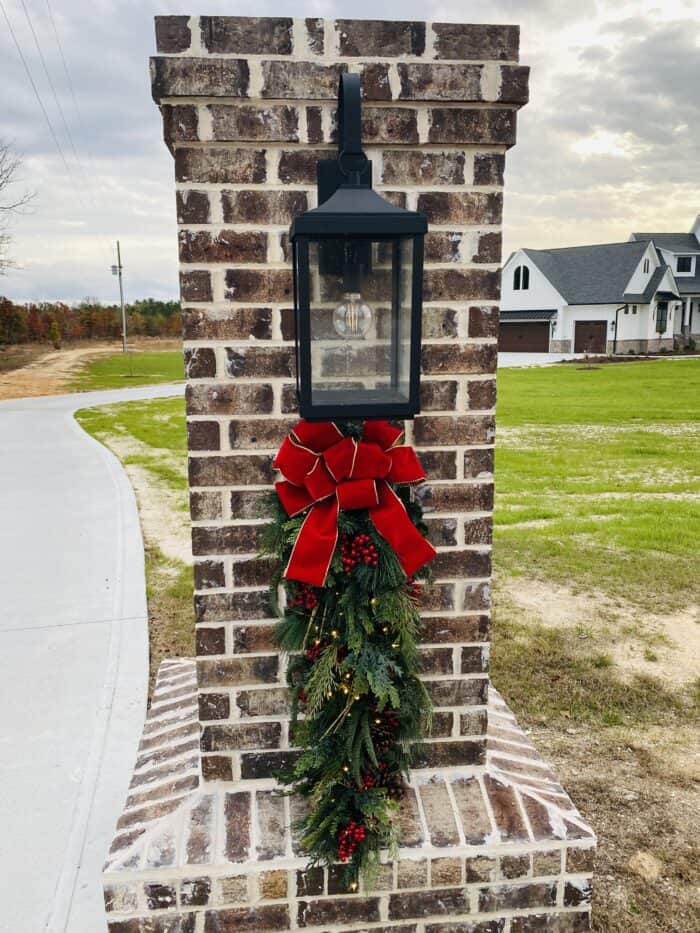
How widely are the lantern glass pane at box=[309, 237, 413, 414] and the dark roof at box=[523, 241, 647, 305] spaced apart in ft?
116

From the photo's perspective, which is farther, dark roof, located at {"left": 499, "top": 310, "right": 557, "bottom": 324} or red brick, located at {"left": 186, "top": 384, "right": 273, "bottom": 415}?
dark roof, located at {"left": 499, "top": 310, "right": 557, "bottom": 324}

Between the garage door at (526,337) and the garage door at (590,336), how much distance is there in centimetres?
150

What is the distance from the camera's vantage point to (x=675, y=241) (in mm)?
40000

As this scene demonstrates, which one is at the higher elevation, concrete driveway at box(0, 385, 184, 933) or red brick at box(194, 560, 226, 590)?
red brick at box(194, 560, 226, 590)

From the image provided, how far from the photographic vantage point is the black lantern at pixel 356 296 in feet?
5.11

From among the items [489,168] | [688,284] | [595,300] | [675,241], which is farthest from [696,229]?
[489,168]

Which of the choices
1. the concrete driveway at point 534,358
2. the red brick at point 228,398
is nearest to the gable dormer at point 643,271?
the concrete driveway at point 534,358

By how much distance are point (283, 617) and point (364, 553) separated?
42 centimetres

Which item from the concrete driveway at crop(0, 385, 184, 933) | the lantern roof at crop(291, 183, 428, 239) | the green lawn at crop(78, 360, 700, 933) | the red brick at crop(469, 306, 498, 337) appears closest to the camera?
the lantern roof at crop(291, 183, 428, 239)

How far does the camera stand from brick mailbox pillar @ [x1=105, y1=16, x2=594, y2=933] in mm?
1853

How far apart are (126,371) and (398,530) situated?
27565mm

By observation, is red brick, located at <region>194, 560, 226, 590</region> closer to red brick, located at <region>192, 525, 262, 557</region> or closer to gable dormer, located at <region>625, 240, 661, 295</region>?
red brick, located at <region>192, 525, 262, 557</region>

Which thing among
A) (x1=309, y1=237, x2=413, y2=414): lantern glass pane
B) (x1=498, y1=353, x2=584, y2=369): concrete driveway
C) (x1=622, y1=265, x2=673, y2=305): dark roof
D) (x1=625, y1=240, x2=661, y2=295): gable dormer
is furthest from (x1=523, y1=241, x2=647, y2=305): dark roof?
(x1=309, y1=237, x2=413, y2=414): lantern glass pane

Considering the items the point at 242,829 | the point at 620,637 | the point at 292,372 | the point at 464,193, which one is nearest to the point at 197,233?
the point at 292,372
